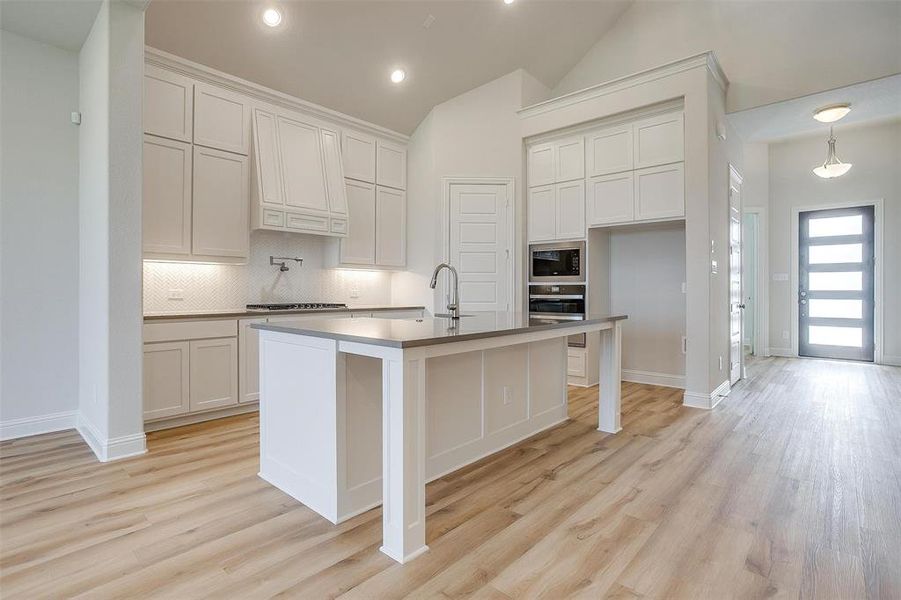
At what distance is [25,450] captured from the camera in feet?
9.77

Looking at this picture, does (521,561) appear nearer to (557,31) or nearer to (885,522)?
(885,522)

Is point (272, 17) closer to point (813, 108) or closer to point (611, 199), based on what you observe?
point (611, 199)

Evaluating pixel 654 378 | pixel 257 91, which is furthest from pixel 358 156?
pixel 654 378

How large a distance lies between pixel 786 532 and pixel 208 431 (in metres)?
3.53

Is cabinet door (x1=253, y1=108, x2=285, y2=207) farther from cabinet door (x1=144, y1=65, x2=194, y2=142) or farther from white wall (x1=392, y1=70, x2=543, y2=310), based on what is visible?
white wall (x1=392, y1=70, x2=543, y2=310)

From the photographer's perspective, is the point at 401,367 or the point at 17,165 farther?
the point at 17,165

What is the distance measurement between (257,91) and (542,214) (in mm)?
3106

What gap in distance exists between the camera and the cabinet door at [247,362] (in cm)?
379

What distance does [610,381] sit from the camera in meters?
3.44

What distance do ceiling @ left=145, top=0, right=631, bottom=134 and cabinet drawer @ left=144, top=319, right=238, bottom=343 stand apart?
219cm

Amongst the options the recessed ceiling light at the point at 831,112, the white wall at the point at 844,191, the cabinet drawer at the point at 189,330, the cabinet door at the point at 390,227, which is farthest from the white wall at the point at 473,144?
the white wall at the point at 844,191

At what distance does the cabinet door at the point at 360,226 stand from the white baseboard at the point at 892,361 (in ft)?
23.3

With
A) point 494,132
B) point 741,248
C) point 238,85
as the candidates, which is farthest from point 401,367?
point 741,248

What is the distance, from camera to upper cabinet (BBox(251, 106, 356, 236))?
420 cm
